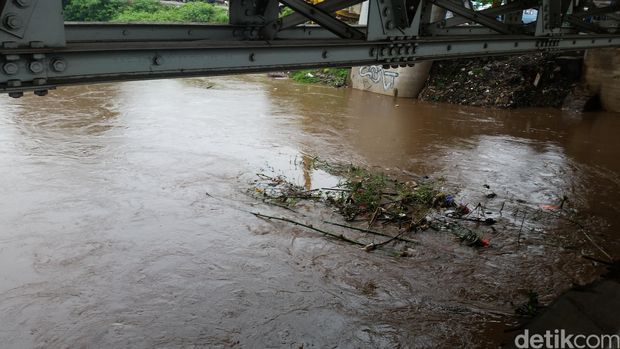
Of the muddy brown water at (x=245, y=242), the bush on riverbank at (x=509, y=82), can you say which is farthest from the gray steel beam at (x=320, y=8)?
the bush on riverbank at (x=509, y=82)

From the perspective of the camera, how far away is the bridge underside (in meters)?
2.81

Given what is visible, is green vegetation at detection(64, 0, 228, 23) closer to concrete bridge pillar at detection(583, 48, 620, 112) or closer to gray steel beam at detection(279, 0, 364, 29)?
concrete bridge pillar at detection(583, 48, 620, 112)

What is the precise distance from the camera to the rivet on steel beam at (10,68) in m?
2.74

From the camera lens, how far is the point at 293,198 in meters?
8.32

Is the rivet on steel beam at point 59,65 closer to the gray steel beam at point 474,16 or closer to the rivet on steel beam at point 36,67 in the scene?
the rivet on steel beam at point 36,67

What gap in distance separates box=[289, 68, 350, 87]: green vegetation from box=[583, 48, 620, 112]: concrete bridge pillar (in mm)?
9049

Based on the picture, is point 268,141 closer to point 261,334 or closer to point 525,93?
point 261,334

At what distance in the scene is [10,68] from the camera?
276 centimetres

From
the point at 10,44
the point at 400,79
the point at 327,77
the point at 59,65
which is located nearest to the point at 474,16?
the point at 59,65

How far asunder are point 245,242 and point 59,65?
439cm

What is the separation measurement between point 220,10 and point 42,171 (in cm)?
2236

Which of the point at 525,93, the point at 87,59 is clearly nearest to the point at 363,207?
the point at 87,59

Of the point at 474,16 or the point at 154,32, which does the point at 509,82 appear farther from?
the point at 154,32

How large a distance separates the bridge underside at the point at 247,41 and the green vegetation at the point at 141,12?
21455 millimetres
